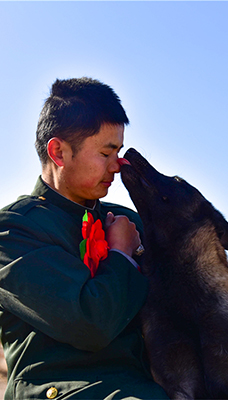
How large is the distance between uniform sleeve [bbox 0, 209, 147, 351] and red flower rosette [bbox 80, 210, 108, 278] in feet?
0.36

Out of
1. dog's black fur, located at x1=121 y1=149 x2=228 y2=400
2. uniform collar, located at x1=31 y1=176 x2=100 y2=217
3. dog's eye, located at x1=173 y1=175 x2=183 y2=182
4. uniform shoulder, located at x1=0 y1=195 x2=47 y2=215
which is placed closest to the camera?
dog's black fur, located at x1=121 y1=149 x2=228 y2=400

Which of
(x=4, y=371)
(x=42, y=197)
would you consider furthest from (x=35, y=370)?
(x=4, y=371)

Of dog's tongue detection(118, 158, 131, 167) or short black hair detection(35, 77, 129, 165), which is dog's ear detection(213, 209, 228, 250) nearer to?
dog's tongue detection(118, 158, 131, 167)

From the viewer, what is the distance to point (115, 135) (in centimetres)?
263

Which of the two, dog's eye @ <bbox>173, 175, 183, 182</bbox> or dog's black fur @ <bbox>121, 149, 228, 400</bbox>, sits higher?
dog's eye @ <bbox>173, 175, 183, 182</bbox>

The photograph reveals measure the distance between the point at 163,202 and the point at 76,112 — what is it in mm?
773

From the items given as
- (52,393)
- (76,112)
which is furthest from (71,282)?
(76,112)

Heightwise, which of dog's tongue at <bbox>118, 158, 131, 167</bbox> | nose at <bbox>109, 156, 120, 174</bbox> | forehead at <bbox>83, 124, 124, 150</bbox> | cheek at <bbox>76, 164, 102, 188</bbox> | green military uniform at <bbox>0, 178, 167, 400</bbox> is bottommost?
green military uniform at <bbox>0, 178, 167, 400</bbox>

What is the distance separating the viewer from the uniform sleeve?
1.96m

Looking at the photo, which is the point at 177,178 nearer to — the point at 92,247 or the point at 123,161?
the point at 123,161

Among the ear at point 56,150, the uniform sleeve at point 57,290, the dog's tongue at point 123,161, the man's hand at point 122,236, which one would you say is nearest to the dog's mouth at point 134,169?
the dog's tongue at point 123,161

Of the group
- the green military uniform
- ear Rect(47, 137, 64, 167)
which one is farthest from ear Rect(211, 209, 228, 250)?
ear Rect(47, 137, 64, 167)

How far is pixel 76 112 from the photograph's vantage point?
2.65 metres

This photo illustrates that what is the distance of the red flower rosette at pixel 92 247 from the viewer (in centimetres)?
234
